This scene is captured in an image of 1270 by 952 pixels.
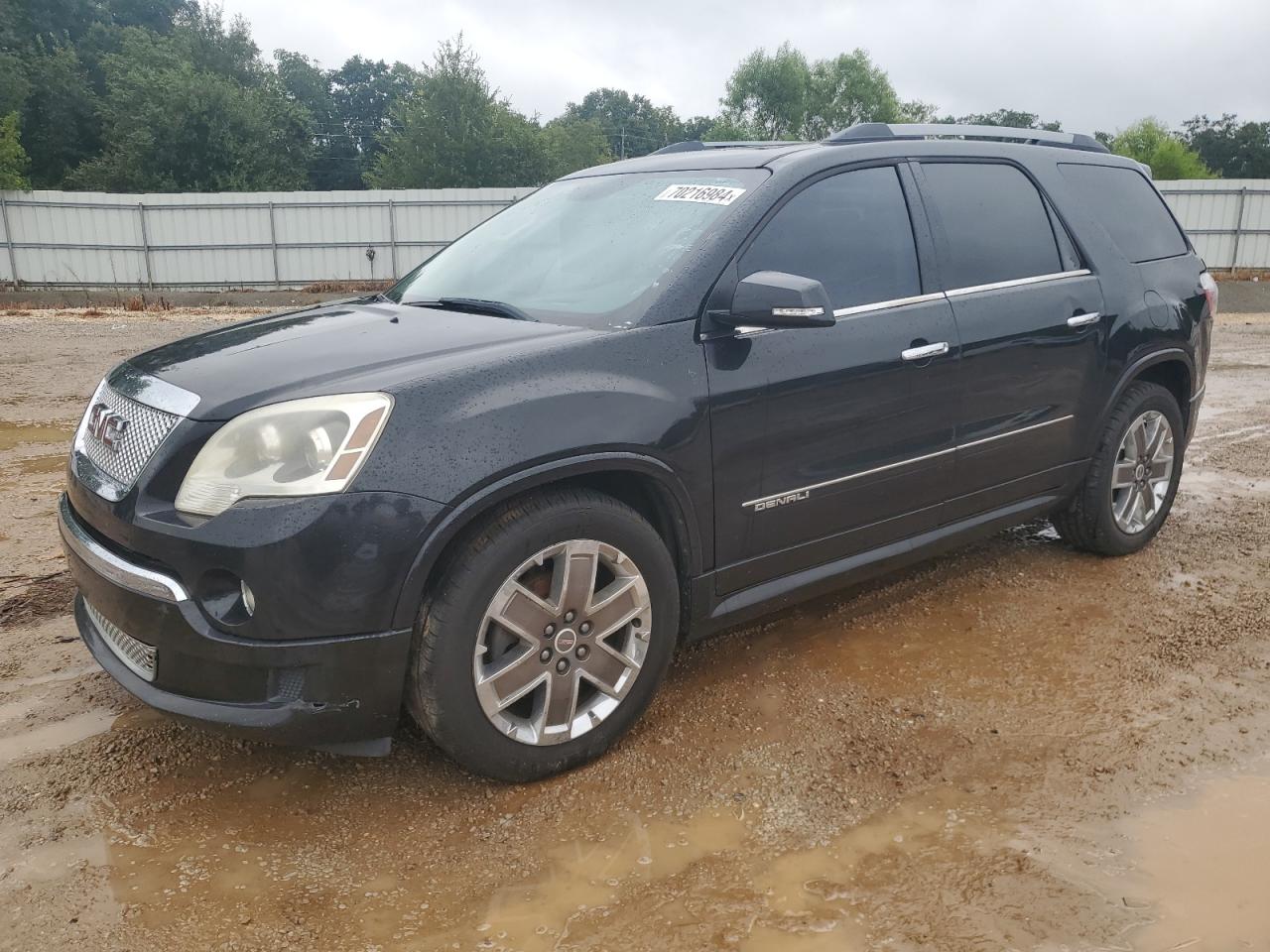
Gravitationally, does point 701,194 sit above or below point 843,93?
below

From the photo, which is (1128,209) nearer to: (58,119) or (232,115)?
(232,115)

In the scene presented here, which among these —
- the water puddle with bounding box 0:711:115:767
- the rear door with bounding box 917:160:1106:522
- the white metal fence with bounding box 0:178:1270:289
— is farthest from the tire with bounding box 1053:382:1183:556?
the white metal fence with bounding box 0:178:1270:289

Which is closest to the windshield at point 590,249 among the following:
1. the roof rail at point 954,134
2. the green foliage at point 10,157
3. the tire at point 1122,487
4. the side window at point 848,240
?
the side window at point 848,240

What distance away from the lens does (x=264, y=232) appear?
81.4 ft

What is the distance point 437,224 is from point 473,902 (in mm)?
24453

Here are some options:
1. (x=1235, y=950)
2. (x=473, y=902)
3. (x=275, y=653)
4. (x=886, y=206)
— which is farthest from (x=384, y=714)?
(x=886, y=206)

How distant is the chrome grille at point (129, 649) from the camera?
2547 mm

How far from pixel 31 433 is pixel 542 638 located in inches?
245

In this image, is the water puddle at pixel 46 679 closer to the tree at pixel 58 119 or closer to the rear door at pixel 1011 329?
the rear door at pixel 1011 329

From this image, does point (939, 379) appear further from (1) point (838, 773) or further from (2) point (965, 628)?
(1) point (838, 773)

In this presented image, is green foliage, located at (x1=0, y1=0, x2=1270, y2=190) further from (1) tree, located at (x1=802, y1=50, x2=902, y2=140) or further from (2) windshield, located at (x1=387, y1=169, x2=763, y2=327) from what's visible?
(2) windshield, located at (x1=387, y1=169, x2=763, y2=327)

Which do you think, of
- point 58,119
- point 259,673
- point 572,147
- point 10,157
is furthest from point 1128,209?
point 572,147

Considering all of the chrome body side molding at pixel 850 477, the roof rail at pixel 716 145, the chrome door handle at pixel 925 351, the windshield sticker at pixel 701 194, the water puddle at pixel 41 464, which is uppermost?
the roof rail at pixel 716 145

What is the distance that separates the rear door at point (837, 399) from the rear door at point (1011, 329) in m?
0.12
